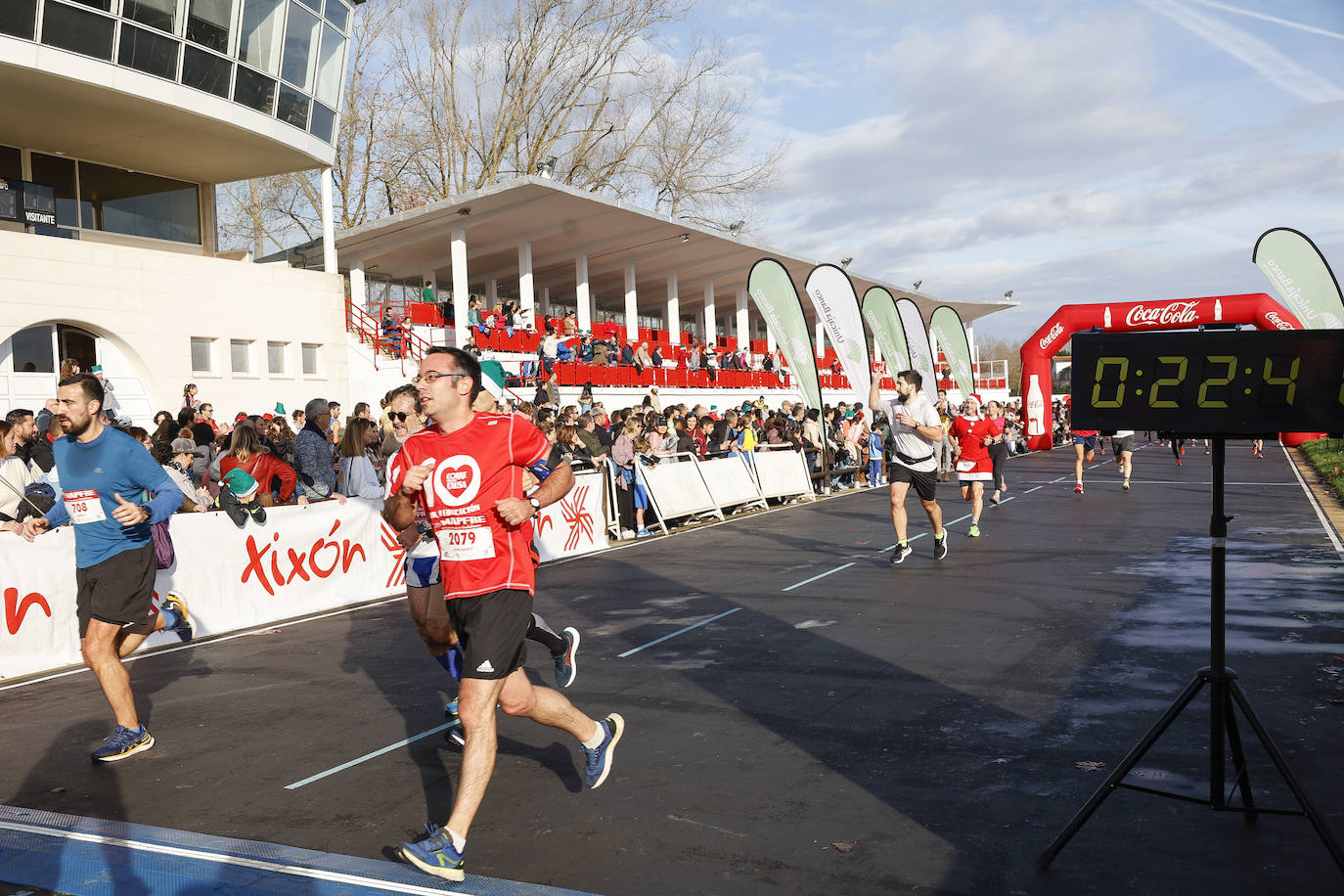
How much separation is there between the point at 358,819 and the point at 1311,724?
463 cm

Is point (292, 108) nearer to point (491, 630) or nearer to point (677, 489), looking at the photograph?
point (677, 489)

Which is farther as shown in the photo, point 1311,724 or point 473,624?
point 1311,724

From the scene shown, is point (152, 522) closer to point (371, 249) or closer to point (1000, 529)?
point (1000, 529)

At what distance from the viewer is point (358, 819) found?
4.58 meters

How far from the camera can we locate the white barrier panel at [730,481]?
57.4 feet

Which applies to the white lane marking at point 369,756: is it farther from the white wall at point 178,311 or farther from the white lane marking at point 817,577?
the white wall at point 178,311

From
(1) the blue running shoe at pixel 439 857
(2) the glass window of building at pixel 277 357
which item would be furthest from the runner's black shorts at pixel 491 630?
(2) the glass window of building at pixel 277 357

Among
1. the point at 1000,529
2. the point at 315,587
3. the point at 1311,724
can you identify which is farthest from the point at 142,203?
the point at 1311,724

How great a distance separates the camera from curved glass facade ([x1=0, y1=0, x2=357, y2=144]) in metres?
18.6

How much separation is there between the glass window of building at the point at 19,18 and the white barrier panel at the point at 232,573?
12.9 m

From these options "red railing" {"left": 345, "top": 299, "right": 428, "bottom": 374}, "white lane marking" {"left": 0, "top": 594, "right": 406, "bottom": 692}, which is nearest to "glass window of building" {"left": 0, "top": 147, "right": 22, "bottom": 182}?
"red railing" {"left": 345, "top": 299, "right": 428, "bottom": 374}

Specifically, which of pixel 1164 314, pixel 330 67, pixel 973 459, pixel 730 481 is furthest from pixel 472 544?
pixel 330 67

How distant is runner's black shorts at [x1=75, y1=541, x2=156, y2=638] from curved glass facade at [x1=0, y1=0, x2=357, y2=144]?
16.4 metres

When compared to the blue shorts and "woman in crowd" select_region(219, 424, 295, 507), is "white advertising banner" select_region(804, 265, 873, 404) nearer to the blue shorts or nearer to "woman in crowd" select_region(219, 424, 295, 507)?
"woman in crowd" select_region(219, 424, 295, 507)
